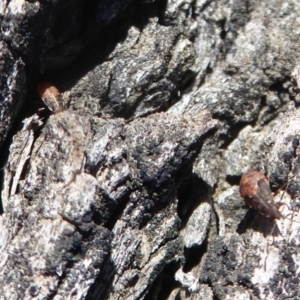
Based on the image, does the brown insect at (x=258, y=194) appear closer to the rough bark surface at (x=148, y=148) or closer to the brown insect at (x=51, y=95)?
the rough bark surface at (x=148, y=148)

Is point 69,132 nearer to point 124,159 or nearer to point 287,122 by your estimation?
point 124,159

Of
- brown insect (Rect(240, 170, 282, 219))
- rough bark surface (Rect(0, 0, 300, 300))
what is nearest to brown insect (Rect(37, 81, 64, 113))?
rough bark surface (Rect(0, 0, 300, 300))

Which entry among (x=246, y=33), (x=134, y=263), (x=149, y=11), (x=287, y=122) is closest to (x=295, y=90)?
(x=287, y=122)

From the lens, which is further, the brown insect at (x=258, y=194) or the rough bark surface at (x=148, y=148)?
the brown insect at (x=258, y=194)

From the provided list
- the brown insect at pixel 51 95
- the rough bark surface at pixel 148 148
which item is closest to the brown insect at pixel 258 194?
the rough bark surface at pixel 148 148

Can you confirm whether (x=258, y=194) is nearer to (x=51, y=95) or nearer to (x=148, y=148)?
(x=148, y=148)

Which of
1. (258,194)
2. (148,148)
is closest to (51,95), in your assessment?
(148,148)
